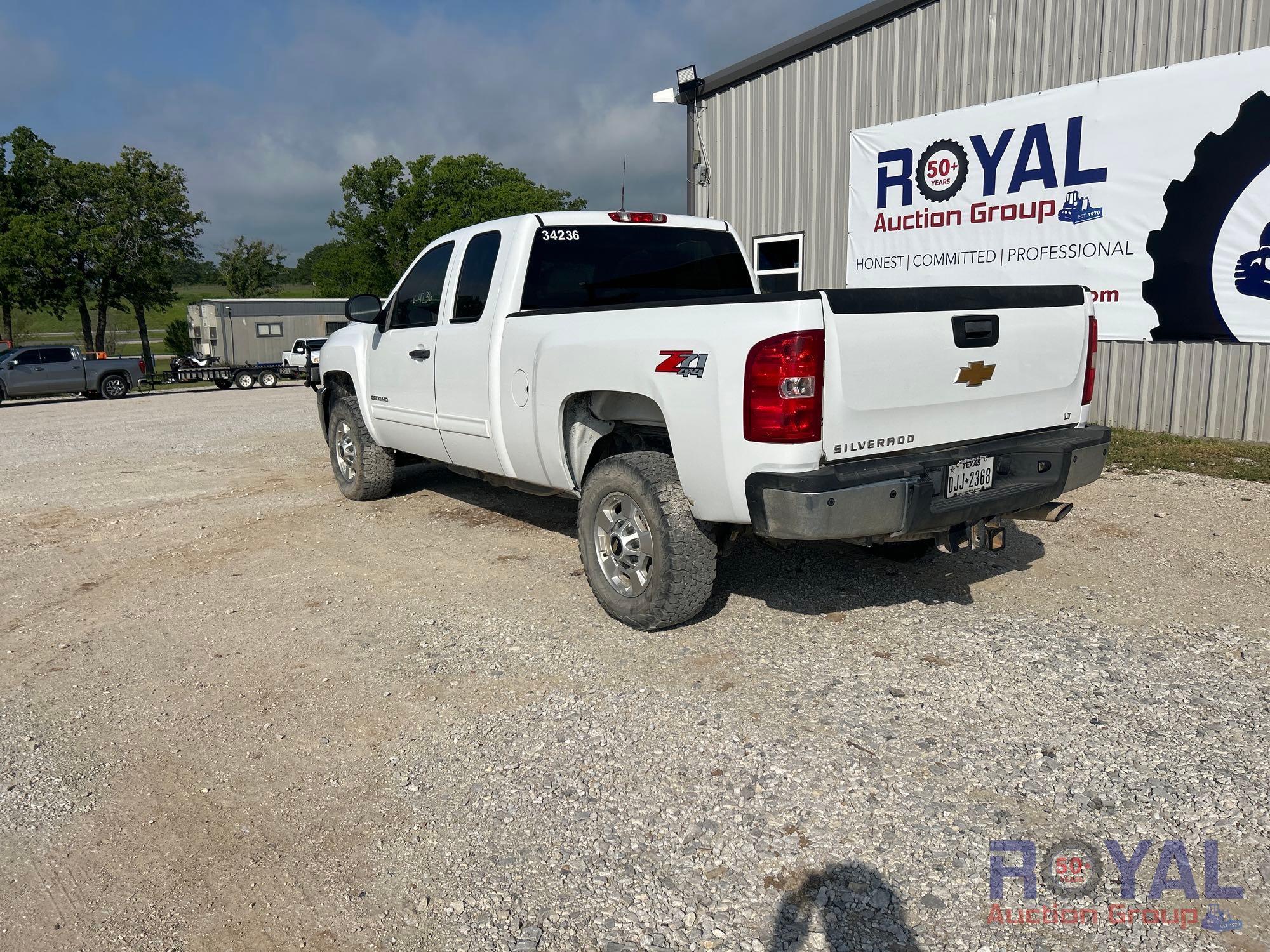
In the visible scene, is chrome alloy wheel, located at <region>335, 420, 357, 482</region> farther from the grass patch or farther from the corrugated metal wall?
the corrugated metal wall

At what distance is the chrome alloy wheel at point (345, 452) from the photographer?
7469mm

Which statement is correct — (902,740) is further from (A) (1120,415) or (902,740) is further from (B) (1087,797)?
(A) (1120,415)

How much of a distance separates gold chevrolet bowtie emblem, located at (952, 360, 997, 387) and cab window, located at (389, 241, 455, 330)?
3.36 meters

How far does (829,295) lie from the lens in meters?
3.57

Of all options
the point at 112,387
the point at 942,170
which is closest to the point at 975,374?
the point at 942,170

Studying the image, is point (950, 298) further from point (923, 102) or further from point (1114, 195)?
point (923, 102)

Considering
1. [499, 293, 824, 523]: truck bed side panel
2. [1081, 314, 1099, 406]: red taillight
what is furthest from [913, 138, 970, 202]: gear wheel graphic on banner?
[499, 293, 824, 523]: truck bed side panel

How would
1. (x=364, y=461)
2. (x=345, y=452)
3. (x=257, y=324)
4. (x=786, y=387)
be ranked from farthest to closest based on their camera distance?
(x=257, y=324), (x=345, y=452), (x=364, y=461), (x=786, y=387)

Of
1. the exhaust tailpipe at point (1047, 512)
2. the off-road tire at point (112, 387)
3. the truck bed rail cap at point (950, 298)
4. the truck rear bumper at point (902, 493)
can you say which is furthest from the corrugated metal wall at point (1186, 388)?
the off-road tire at point (112, 387)

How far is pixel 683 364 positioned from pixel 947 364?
1111mm

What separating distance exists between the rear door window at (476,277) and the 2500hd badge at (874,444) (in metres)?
2.55

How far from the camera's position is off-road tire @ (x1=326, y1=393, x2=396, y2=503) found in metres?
7.28

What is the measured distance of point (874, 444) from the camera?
3814mm

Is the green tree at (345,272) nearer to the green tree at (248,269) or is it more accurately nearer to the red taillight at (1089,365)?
the green tree at (248,269)
